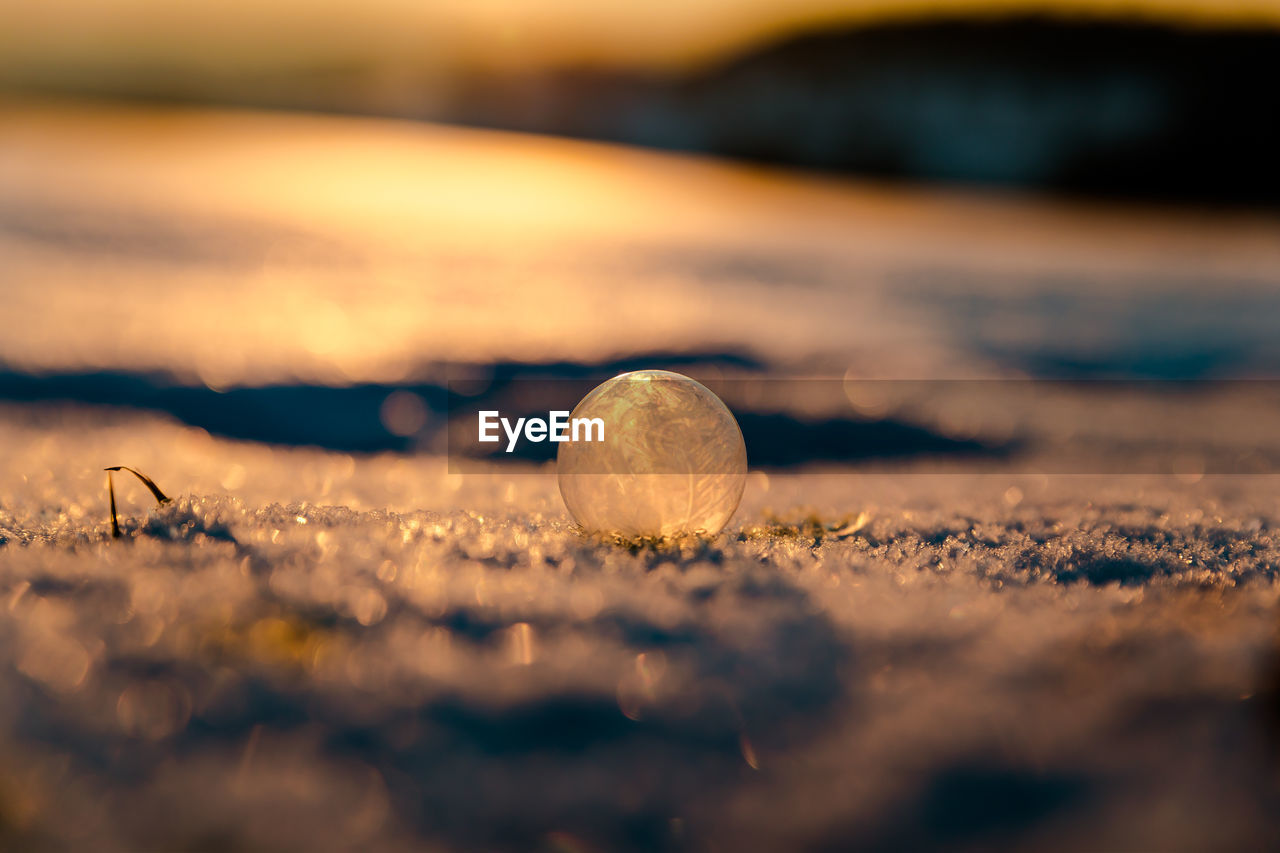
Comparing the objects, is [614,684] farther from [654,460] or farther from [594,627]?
[654,460]

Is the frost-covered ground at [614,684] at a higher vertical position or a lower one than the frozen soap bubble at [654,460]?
lower

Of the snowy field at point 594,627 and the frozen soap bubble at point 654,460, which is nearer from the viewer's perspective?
the snowy field at point 594,627

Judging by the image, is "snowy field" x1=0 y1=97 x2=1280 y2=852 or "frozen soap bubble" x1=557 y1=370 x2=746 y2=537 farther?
"frozen soap bubble" x1=557 y1=370 x2=746 y2=537

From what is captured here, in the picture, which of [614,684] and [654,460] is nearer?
[614,684]

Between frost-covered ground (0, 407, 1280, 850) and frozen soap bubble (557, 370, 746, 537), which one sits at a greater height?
frozen soap bubble (557, 370, 746, 537)

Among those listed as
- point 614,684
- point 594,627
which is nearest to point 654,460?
point 594,627

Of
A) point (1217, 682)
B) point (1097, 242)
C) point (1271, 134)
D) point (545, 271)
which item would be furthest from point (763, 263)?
point (1271, 134)

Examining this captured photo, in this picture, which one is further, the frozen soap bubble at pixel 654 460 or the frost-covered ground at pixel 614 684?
the frozen soap bubble at pixel 654 460

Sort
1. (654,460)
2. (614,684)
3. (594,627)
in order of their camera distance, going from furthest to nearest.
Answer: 1. (654,460)
2. (594,627)
3. (614,684)

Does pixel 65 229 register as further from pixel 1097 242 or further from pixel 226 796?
pixel 1097 242
